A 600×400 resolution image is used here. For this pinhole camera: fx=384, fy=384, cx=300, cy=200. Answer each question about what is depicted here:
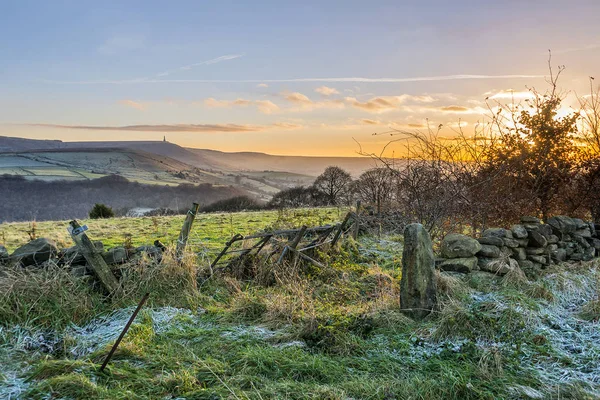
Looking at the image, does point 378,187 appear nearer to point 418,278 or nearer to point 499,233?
point 499,233

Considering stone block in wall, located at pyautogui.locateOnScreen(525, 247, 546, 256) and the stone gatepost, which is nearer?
the stone gatepost

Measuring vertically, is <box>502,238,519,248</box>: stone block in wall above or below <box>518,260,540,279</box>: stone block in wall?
above

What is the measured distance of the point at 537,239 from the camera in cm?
740

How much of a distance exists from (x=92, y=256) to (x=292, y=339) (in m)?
3.36

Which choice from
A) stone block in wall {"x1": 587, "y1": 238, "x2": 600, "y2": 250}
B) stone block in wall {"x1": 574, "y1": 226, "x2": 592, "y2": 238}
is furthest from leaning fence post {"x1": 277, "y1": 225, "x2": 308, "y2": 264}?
stone block in wall {"x1": 587, "y1": 238, "x2": 600, "y2": 250}

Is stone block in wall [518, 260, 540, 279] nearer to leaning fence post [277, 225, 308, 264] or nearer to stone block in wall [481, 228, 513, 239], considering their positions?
stone block in wall [481, 228, 513, 239]

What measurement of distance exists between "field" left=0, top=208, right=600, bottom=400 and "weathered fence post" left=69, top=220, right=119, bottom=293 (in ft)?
0.68

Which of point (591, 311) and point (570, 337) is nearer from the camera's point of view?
point (570, 337)

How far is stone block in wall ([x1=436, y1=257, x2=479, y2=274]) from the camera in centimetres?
669

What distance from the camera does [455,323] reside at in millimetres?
4539

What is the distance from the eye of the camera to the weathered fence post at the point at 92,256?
5730 millimetres

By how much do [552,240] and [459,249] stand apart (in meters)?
2.63

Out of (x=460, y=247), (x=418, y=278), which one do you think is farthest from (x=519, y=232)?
(x=418, y=278)

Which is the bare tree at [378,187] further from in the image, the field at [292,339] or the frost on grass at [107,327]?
the frost on grass at [107,327]
